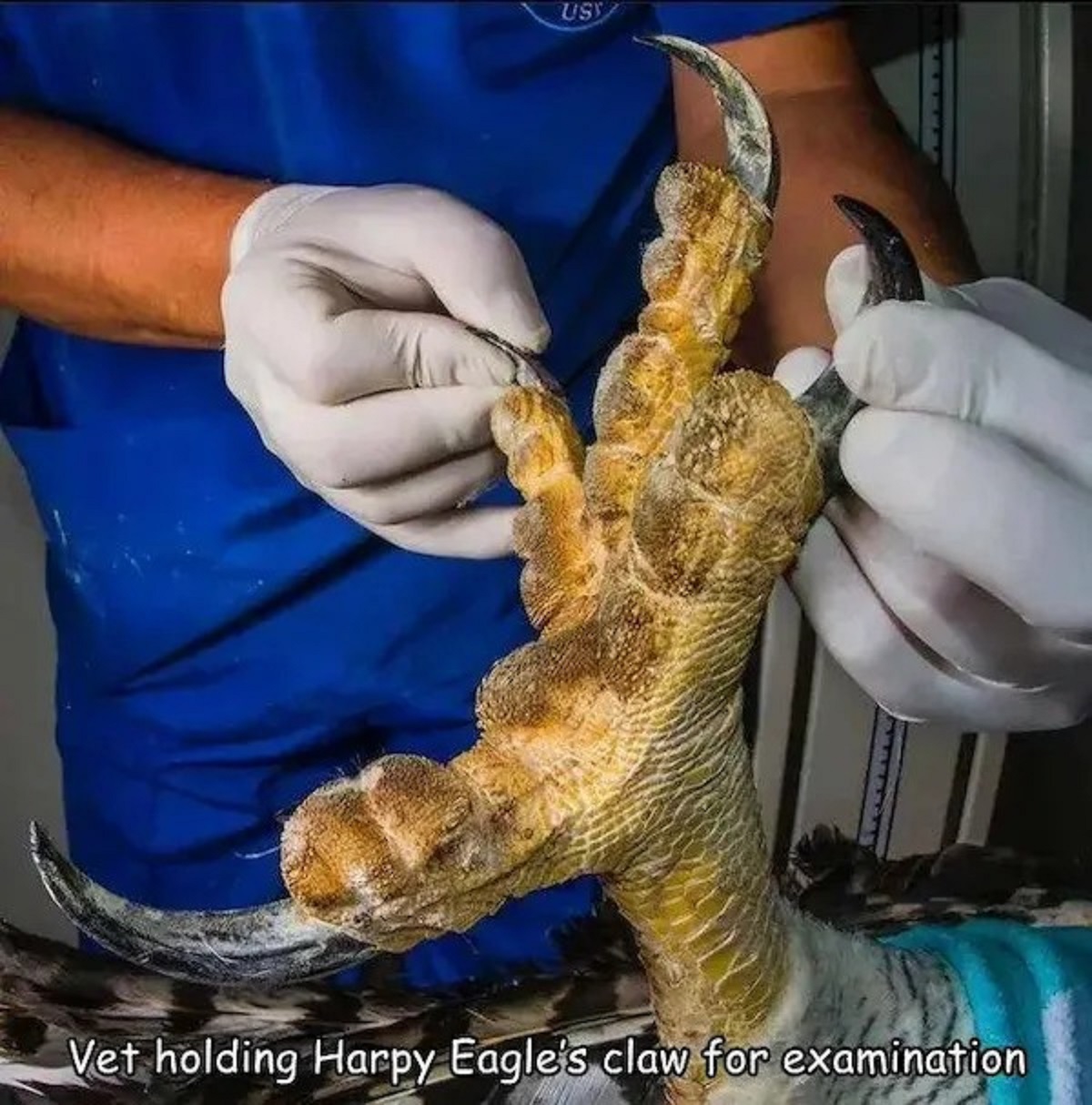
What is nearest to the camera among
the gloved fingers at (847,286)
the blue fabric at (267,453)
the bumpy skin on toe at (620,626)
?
the bumpy skin on toe at (620,626)

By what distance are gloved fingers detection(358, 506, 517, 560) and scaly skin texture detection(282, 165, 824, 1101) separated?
0.11 m

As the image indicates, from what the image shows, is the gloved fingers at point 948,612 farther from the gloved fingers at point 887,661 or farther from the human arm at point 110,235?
the human arm at point 110,235

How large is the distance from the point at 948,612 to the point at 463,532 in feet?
0.55

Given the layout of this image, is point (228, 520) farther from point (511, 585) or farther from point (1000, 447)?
point (1000, 447)

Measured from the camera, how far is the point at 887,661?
1.61 feet

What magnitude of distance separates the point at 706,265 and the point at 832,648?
0.18 metres


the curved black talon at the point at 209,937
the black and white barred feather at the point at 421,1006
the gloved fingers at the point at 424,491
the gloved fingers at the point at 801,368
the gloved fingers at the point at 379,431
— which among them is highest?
the gloved fingers at the point at 801,368

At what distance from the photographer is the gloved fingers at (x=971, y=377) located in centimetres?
38

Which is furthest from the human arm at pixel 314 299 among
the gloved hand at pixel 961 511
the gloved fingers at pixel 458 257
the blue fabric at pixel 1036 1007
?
the blue fabric at pixel 1036 1007

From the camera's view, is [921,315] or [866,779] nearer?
[921,315]

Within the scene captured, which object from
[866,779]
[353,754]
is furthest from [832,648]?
[353,754]

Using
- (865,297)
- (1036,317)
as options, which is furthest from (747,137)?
(1036,317)

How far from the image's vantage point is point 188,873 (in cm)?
58

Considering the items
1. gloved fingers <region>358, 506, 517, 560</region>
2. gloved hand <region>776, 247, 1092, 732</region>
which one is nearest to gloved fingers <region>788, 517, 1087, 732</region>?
gloved hand <region>776, 247, 1092, 732</region>
